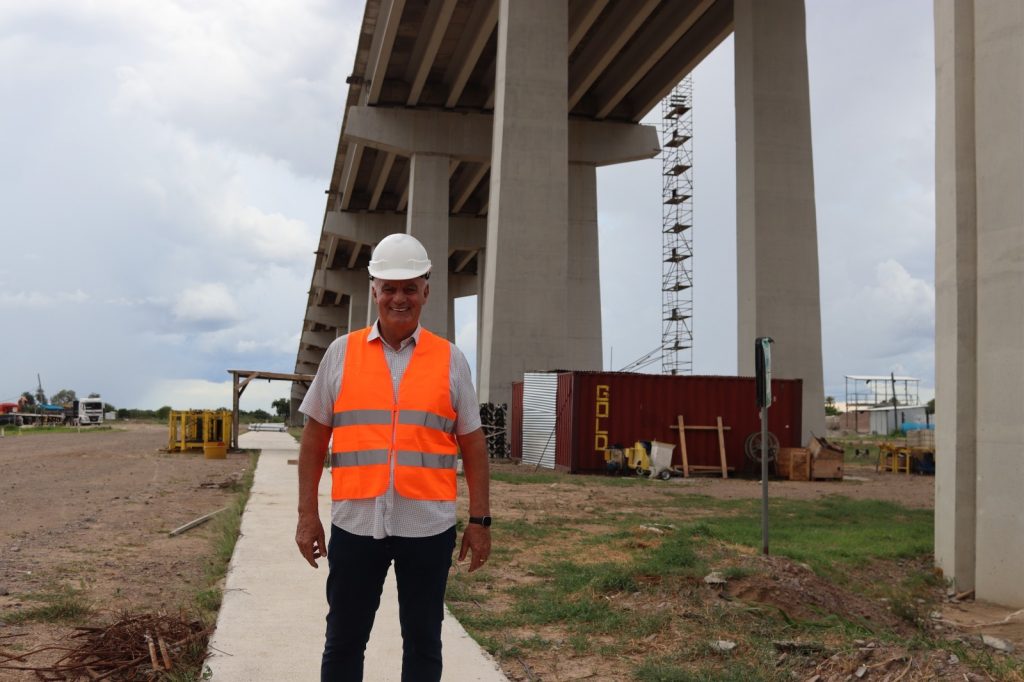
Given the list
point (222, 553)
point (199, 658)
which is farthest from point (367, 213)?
point (199, 658)

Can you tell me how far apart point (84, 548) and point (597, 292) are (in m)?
32.4

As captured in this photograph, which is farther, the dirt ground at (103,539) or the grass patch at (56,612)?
the dirt ground at (103,539)

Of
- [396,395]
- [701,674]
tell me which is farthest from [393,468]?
[701,674]

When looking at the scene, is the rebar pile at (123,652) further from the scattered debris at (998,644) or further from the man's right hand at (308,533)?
the scattered debris at (998,644)

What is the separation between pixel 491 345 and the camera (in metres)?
27.0

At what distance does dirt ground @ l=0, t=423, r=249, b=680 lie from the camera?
7238 mm

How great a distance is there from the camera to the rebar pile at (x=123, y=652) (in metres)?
5.05

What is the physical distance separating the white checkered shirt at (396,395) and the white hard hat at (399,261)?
0.70ft

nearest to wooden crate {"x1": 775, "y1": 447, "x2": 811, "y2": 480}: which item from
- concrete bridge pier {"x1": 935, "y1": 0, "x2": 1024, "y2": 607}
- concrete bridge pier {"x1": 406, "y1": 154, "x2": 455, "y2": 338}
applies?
concrete bridge pier {"x1": 935, "y1": 0, "x2": 1024, "y2": 607}

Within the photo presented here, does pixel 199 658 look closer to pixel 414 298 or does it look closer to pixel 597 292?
pixel 414 298

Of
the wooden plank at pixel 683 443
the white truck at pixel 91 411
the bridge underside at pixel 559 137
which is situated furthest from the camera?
the white truck at pixel 91 411

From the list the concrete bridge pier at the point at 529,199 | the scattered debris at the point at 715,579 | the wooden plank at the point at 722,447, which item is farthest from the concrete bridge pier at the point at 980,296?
the concrete bridge pier at the point at 529,199

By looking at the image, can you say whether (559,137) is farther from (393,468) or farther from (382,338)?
(393,468)

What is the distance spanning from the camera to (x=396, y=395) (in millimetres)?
3471
